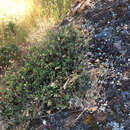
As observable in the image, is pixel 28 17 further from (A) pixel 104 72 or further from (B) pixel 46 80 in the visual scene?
(A) pixel 104 72

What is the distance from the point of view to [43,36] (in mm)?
3205

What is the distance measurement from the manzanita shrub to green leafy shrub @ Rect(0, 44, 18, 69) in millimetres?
300

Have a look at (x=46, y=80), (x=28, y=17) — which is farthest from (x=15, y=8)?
(x=46, y=80)

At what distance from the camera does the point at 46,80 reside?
8.63 feet

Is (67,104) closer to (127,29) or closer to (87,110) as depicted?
(87,110)

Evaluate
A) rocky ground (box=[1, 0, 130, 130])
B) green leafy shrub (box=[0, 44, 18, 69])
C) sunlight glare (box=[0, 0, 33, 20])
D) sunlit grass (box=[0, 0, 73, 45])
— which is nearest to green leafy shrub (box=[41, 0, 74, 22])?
sunlit grass (box=[0, 0, 73, 45])

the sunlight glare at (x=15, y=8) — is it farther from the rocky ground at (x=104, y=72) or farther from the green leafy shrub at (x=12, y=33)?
the rocky ground at (x=104, y=72)

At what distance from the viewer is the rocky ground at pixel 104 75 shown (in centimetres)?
222

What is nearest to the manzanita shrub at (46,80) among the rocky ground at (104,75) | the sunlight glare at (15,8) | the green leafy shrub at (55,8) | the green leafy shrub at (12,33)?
the rocky ground at (104,75)

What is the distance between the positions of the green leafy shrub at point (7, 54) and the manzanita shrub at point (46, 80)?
30 cm

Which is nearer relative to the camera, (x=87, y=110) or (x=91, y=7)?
(x=87, y=110)

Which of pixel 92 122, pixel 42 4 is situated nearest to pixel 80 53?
pixel 92 122

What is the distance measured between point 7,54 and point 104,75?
1.76m

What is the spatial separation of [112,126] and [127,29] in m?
1.69
